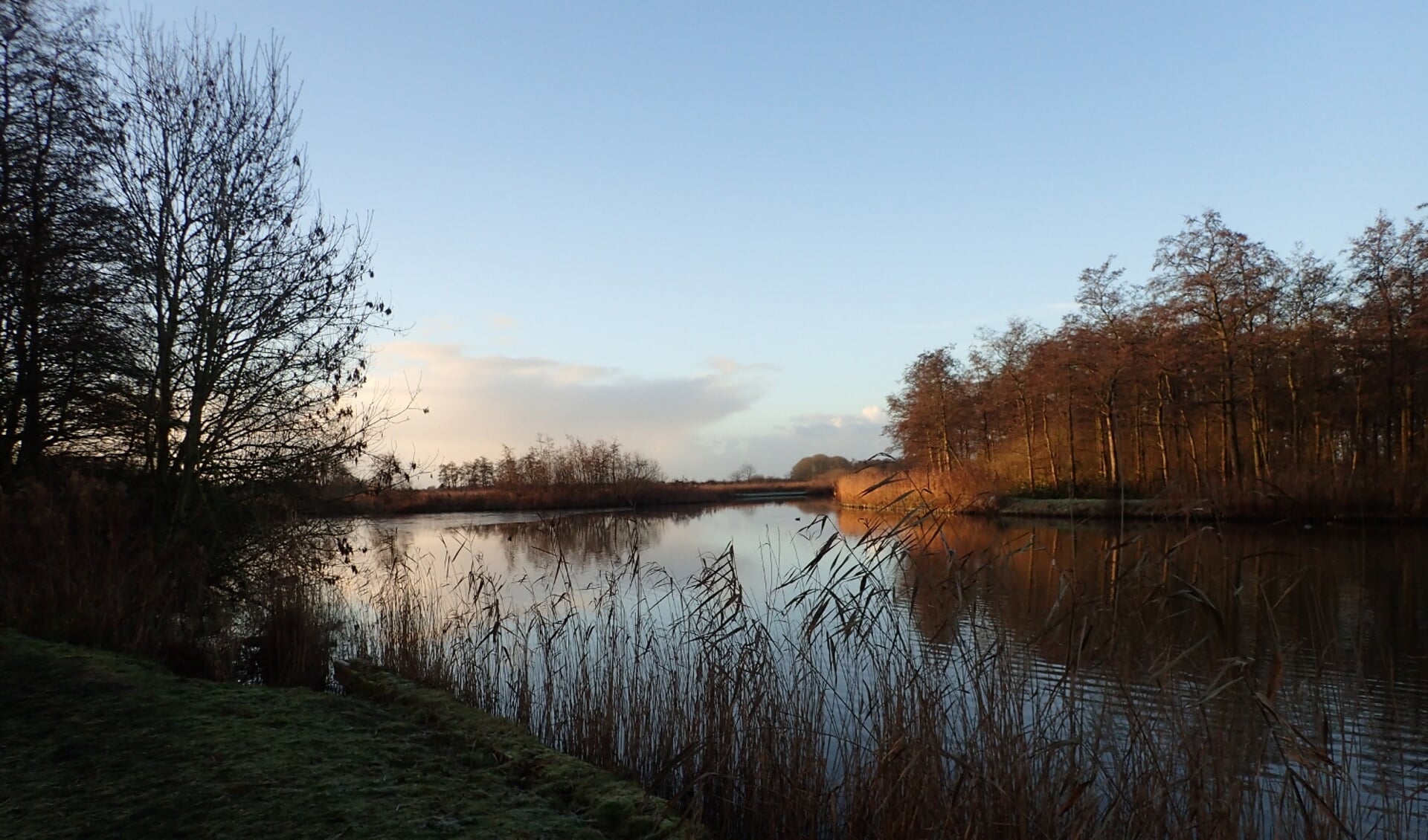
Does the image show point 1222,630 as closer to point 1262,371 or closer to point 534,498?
point 1262,371

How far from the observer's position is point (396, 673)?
6637 mm

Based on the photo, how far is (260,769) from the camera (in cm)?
348

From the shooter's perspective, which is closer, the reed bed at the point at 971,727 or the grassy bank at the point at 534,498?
the reed bed at the point at 971,727

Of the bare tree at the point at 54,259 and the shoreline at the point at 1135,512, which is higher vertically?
the bare tree at the point at 54,259

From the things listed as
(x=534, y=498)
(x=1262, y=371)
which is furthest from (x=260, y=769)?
(x=534, y=498)

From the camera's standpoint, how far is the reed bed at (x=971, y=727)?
2.96 meters

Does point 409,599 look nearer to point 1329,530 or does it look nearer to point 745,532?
point 745,532

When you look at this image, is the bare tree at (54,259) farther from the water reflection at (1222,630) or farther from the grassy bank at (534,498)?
the grassy bank at (534,498)

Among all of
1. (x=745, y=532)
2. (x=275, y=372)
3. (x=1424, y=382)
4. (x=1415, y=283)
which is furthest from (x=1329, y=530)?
(x=275, y=372)

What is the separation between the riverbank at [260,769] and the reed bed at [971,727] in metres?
0.61

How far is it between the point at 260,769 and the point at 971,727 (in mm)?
3399

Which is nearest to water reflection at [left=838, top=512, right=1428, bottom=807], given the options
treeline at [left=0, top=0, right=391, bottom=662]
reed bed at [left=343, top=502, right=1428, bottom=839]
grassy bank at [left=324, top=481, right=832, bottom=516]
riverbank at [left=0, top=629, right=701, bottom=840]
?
reed bed at [left=343, top=502, right=1428, bottom=839]

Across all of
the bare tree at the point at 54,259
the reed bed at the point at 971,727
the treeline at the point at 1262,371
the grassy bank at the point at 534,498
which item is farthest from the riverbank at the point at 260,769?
the grassy bank at the point at 534,498

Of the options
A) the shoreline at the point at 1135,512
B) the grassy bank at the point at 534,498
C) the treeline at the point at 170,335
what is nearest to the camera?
the shoreline at the point at 1135,512
